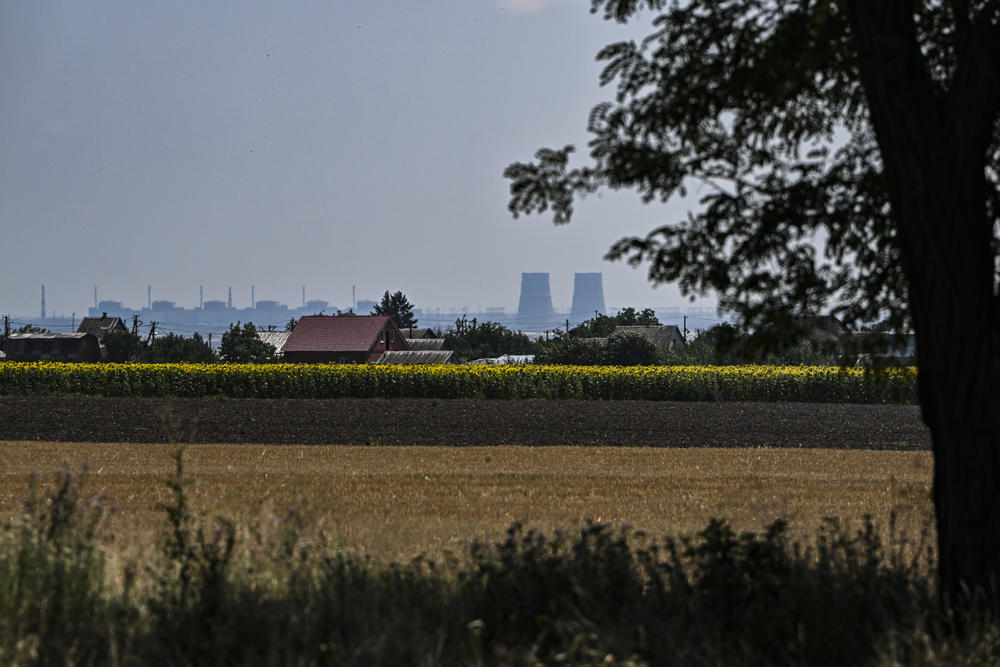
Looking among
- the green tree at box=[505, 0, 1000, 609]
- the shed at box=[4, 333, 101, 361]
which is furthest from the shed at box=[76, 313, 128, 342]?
the green tree at box=[505, 0, 1000, 609]

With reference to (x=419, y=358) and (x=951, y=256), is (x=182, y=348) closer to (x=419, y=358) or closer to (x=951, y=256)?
(x=419, y=358)

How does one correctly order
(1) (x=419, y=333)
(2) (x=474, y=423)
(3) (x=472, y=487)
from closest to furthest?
1. (3) (x=472, y=487)
2. (2) (x=474, y=423)
3. (1) (x=419, y=333)

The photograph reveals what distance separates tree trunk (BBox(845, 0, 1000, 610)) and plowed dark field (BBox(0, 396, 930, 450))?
1952 cm

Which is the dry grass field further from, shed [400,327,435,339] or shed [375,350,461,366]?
shed [400,327,435,339]

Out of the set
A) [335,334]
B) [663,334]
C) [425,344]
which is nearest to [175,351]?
[335,334]

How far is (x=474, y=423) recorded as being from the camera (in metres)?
30.8

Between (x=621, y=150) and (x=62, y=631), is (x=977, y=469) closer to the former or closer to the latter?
(x=621, y=150)

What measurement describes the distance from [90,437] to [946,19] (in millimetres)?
24470

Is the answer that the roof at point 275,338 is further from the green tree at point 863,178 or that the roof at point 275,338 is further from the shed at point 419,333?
the green tree at point 863,178

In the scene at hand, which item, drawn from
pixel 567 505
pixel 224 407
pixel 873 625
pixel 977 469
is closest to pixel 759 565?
pixel 873 625

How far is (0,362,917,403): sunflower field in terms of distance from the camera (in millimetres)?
42125

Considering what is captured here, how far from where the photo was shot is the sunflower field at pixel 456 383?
138 ft

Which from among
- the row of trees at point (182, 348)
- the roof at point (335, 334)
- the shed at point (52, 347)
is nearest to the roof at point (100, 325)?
the shed at point (52, 347)

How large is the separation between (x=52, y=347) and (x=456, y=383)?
279 ft
